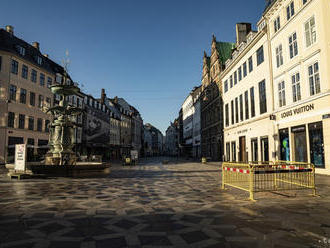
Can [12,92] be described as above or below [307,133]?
above

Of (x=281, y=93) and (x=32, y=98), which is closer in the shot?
(x=281, y=93)

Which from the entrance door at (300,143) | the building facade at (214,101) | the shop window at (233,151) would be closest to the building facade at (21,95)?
the shop window at (233,151)

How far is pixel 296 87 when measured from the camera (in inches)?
789

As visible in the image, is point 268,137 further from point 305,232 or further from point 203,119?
point 203,119

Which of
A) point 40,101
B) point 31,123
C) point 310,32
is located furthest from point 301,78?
point 40,101

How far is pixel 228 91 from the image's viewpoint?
3731 cm

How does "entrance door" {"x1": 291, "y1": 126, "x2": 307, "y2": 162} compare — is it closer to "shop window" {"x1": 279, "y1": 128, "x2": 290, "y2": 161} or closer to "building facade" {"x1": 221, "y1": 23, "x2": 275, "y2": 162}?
"shop window" {"x1": 279, "y1": 128, "x2": 290, "y2": 161}

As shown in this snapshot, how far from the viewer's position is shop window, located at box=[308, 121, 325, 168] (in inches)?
663

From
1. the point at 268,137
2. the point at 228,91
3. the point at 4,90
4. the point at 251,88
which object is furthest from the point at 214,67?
the point at 4,90

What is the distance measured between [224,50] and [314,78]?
29.1m

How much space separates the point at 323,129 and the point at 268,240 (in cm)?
1522

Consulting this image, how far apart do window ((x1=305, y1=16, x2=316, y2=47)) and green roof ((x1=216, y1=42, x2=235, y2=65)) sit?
24.6 meters

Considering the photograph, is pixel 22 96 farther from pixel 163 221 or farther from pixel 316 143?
pixel 316 143

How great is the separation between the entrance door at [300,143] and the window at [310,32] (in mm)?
6520
